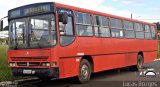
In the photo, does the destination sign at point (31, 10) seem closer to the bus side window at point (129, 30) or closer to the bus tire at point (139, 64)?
the bus side window at point (129, 30)

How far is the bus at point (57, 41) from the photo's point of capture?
12.0 metres

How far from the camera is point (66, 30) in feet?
41.5

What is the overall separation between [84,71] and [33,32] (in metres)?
2.68

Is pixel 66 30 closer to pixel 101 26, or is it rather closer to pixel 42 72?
pixel 42 72

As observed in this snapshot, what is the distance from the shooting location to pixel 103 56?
15.3m

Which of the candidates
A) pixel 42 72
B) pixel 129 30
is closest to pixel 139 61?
pixel 129 30

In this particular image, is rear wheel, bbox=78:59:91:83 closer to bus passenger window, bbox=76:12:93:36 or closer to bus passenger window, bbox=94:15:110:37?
bus passenger window, bbox=76:12:93:36

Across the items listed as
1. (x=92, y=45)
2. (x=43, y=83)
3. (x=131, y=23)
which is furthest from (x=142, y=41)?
(x=43, y=83)

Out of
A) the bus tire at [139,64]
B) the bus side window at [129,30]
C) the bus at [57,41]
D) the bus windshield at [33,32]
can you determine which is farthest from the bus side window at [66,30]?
the bus tire at [139,64]

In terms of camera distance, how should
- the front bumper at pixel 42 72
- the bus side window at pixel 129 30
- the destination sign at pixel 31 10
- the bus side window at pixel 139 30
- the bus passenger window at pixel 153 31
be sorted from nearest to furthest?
the front bumper at pixel 42 72, the destination sign at pixel 31 10, the bus side window at pixel 129 30, the bus side window at pixel 139 30, the bus passenger window at pixel 153 31

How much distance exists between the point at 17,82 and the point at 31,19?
2789mm

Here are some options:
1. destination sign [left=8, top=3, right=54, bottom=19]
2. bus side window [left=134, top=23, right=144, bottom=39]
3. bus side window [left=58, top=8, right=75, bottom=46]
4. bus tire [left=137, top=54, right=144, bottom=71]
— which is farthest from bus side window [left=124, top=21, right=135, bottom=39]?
destination sign [left=8, top=3, right=54, bottom=19]

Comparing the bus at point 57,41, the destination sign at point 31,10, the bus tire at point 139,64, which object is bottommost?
the bus tire at point 139,64

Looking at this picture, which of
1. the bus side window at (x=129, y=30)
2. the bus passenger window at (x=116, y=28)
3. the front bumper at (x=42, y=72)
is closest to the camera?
the front bumper at (x=42, y=72)
